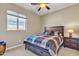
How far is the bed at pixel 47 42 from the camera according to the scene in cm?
165

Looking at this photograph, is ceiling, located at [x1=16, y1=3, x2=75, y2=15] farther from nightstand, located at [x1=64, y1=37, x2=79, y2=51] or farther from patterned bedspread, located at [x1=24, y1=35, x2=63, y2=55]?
nightstand, located at [x1=64, y1=37, x2=79, y2=51]

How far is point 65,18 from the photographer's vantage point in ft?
5.77

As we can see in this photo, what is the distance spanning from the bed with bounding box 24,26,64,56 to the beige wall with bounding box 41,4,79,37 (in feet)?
0.32

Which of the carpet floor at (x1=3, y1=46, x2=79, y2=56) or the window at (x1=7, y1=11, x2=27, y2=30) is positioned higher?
the window at (x1=7, y1=11, x2=27, y2=30)

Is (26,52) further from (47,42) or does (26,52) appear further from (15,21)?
(15,21)

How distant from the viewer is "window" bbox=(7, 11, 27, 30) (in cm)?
162

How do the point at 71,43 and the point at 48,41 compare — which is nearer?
the point at 48,41

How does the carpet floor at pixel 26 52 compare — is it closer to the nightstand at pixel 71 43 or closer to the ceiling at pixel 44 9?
the nightstand at pixel 71 43

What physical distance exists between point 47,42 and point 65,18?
22.1 inches

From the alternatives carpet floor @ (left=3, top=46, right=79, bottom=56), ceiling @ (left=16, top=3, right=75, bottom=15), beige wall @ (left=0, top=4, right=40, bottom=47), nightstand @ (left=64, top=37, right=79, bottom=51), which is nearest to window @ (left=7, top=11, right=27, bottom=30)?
beige wall @ (left=0, top=4, right=40, bottom=47)

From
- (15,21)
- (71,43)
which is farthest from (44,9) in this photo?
(71,43)

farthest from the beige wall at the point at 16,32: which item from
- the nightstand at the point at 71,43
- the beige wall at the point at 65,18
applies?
the nightstand at the point at 71,43

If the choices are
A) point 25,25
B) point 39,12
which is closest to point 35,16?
point 39,12

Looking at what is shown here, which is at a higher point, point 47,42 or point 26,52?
point 47,42
